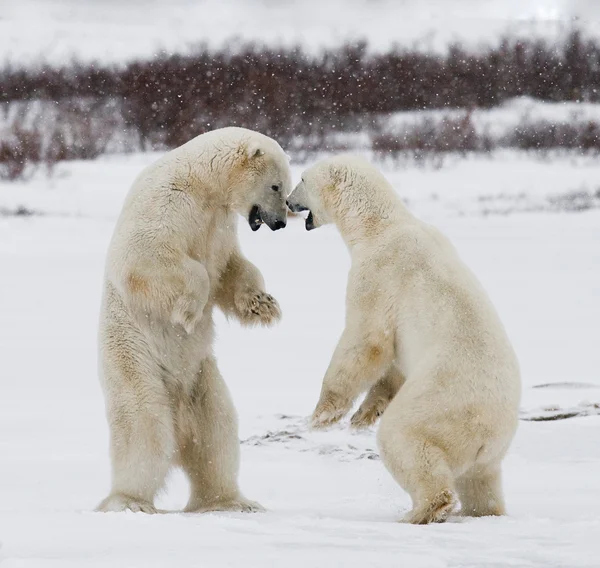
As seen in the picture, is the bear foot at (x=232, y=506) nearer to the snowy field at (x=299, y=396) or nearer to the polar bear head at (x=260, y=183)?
the snowy field at (x=299, y=396)

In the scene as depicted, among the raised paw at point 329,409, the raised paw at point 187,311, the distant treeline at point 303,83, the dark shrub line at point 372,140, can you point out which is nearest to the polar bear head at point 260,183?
the raised paw at point 187,311

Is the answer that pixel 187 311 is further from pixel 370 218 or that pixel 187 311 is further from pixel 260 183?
pixel 370 218

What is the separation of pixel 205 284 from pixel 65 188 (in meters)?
11.8

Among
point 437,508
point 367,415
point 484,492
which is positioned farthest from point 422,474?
point 367,415

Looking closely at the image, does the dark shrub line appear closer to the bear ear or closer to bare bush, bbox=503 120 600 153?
bare bush, bbox=503 120 600 153

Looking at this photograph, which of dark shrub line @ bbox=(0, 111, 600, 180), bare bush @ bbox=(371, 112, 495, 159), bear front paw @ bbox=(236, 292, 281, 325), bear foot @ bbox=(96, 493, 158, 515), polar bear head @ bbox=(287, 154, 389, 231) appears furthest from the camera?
bare bush @ bbox=(371, 112, 495, 159)

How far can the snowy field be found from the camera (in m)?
2.22

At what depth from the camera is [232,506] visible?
3408mm

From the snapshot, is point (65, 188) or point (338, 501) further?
point (65, 188)

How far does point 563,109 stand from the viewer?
1892 cm

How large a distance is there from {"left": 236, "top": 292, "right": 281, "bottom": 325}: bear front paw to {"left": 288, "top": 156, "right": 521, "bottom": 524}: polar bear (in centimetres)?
41

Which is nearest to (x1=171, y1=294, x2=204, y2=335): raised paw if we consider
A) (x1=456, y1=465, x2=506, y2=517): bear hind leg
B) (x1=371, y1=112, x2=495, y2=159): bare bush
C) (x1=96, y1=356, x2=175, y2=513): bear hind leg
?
(x1=96, y1=356, x2=175, y2=513): bear hind leg

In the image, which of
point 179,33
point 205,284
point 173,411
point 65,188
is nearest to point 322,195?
point 205,284

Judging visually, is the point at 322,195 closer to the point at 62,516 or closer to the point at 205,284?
the point at 205,284
